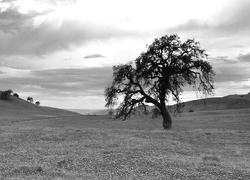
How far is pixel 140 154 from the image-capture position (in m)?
19.8

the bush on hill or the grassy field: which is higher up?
the bush on hill

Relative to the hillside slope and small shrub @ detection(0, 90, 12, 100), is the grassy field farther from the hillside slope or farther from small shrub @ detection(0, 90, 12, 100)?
small shrub @ detection(0, 90, 12, 100)

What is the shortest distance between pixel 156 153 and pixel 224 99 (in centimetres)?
12006

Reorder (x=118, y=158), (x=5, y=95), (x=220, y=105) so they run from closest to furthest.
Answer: (x=118, y=158), (x=220, y=105), (x=5, y=95)

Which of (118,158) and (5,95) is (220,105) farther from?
(118,158)

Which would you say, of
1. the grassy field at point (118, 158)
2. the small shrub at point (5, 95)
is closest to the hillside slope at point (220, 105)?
the small shrub at point (5, 95)

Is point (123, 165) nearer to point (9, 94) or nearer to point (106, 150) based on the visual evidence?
point (106, 150)

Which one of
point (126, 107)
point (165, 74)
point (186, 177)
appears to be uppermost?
point (165, 74)

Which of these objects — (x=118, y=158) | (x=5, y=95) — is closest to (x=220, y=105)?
(x=5, y=95)

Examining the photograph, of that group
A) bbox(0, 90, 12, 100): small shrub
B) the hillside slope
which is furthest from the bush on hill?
the hillside slope

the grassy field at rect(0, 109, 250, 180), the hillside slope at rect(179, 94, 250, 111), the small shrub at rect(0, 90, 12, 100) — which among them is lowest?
the grassy field at rect(0, 109, 250, 180)

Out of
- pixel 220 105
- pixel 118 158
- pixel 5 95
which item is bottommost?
pixel 118 158

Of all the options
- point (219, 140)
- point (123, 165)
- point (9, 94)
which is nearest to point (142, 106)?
point (219, 140)

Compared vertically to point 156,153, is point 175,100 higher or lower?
higher
